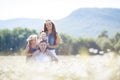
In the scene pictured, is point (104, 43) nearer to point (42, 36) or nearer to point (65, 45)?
point (65, 45)

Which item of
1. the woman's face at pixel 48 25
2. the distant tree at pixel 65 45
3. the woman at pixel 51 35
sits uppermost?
the woman's face at pixel 48 25

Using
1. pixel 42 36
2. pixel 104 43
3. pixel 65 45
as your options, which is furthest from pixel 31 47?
pixel 104 43

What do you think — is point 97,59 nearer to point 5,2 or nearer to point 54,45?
point 54,45

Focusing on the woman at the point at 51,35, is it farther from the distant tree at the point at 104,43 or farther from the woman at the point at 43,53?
the distant tree at the point at 104,43

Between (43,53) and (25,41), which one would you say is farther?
(25,41)

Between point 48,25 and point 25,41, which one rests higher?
point 48,25

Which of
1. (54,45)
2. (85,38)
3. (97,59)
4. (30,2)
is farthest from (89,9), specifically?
(97,59)

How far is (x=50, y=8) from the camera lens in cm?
276

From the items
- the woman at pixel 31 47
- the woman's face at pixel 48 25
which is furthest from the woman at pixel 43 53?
the woman's face at pixel 48 25

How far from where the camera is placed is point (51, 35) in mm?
2246

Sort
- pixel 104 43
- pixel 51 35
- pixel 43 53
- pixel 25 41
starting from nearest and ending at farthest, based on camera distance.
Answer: pixel 43 53, pixel 51 35, pixel 25 41, pixel 104 43

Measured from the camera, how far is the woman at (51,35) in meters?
2.21

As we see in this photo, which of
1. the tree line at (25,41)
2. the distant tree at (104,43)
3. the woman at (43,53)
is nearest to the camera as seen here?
the woman at (43,53)

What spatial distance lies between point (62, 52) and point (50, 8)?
655 mm
